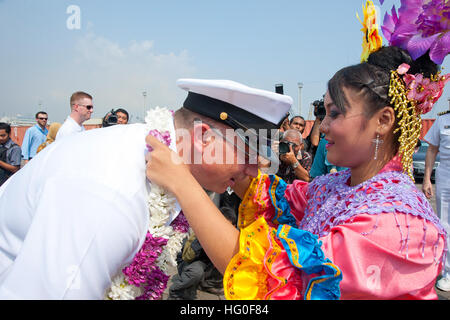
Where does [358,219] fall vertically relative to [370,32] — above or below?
below

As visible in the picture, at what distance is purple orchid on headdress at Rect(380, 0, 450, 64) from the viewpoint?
5.02 feet

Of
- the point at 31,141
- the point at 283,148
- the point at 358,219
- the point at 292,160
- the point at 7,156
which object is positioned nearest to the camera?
the point at 358,219

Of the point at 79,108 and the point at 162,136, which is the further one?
the point at 79,108

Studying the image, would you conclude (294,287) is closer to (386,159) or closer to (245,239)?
(245,239)

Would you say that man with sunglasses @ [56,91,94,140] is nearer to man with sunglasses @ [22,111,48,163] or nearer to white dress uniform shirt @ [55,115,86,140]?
white dress uniform shirt @ [55,115,86,140]

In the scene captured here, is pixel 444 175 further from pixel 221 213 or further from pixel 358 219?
pixel 221 213

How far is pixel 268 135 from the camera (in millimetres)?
1727

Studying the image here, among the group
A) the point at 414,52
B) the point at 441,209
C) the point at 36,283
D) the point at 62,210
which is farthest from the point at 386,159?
the point at 441,209

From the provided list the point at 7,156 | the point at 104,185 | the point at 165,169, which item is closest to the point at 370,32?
the point at 165,169

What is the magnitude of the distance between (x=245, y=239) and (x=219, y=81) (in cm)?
74

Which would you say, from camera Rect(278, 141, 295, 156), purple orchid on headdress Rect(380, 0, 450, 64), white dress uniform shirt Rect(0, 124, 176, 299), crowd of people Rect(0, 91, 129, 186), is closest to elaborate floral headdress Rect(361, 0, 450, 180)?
purple orchid on headdress Rect(380, 0, 450, 64)

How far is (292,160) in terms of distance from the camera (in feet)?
12.6

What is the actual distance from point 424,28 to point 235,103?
97 centimetres

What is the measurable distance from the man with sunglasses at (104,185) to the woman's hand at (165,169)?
51 mm
